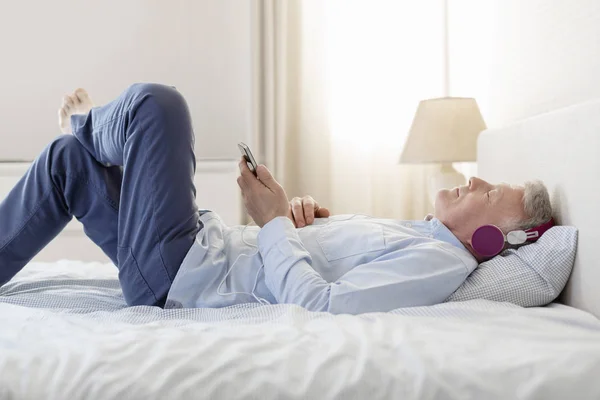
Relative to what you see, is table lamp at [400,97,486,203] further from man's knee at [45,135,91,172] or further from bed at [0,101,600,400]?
man's knee at [45,135,91,172]

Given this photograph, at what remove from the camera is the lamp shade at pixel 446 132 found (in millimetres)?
2500

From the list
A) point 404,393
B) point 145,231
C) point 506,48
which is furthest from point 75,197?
point 506,48

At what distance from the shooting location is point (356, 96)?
11.2ft

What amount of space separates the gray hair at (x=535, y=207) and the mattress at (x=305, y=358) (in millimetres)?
335

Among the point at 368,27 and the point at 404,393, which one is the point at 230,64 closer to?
the point at 368,27

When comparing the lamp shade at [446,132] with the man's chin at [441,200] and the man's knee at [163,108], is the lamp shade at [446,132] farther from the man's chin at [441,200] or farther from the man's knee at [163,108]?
the man's knee at [163,108]

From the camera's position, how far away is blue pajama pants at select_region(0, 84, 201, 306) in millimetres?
1377

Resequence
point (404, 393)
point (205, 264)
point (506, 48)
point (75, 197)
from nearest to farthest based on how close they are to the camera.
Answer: point (404, 393) < point (205, 264) < point (75, 197) < point (506, 48)

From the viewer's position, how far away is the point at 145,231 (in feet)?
4.58

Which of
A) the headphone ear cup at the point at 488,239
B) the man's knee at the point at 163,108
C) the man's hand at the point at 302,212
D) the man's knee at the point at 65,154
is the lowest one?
the headphone ear cup at the point at 488,239

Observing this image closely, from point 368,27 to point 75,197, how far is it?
2262 millimetres

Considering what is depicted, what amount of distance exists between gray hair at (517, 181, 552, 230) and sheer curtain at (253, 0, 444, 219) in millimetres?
1935

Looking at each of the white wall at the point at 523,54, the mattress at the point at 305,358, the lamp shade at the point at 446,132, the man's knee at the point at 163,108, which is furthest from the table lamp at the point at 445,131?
the mattress at the point at 305,358

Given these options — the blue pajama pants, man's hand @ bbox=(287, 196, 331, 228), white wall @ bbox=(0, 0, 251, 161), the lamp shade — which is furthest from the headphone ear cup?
white wall @ bbox=(0, 0, 251, 161)
